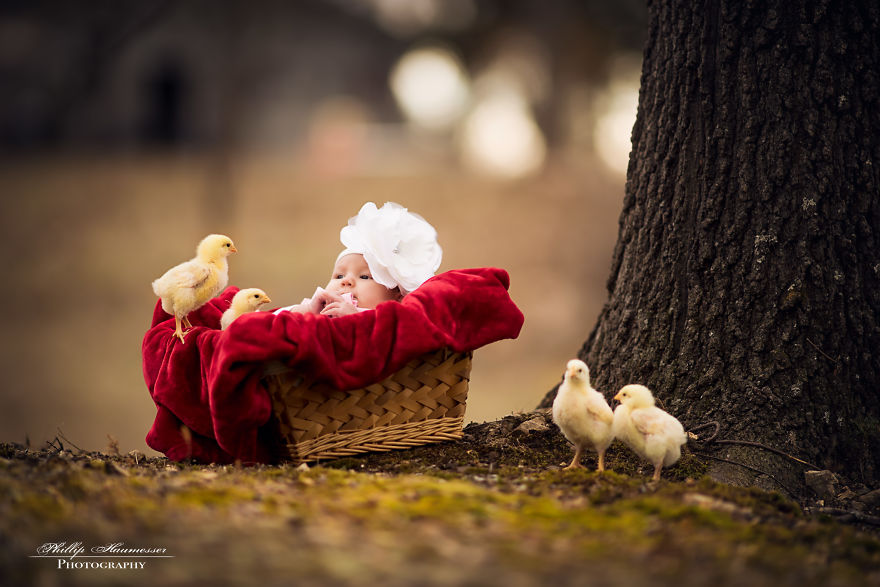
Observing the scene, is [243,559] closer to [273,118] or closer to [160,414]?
[160,414]

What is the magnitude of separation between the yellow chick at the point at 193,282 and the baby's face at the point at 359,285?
0.69 metres

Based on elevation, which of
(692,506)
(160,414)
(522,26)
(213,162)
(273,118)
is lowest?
(160,414)

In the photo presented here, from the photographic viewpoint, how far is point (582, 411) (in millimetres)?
3109

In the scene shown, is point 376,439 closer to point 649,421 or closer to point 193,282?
point 193,282

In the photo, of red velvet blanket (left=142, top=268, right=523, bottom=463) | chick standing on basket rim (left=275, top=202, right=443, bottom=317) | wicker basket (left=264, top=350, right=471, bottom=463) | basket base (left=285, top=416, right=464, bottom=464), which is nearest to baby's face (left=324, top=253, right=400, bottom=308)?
chick standing on basket rim (left=275, top=202, right=443, bottom=317)

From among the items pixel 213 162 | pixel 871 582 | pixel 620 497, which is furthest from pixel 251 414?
pixel 213 162

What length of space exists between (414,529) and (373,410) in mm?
1381

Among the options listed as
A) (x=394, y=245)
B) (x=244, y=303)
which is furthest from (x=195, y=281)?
(x=394, y=245)

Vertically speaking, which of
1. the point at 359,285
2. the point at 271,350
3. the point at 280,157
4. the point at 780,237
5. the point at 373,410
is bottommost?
the point at 373,410

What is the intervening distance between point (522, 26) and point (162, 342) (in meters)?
21.3

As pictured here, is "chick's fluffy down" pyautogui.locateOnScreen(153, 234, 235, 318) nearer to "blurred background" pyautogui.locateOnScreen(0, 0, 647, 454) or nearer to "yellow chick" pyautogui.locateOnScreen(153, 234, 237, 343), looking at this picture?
"yellow chick" pyautogui.locateOnScreen(153, 234, 237, 343)

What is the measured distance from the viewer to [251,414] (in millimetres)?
3209

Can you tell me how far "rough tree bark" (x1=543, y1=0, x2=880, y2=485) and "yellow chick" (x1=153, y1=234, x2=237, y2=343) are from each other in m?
2.12

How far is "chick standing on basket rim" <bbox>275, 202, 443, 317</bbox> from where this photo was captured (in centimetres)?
409
